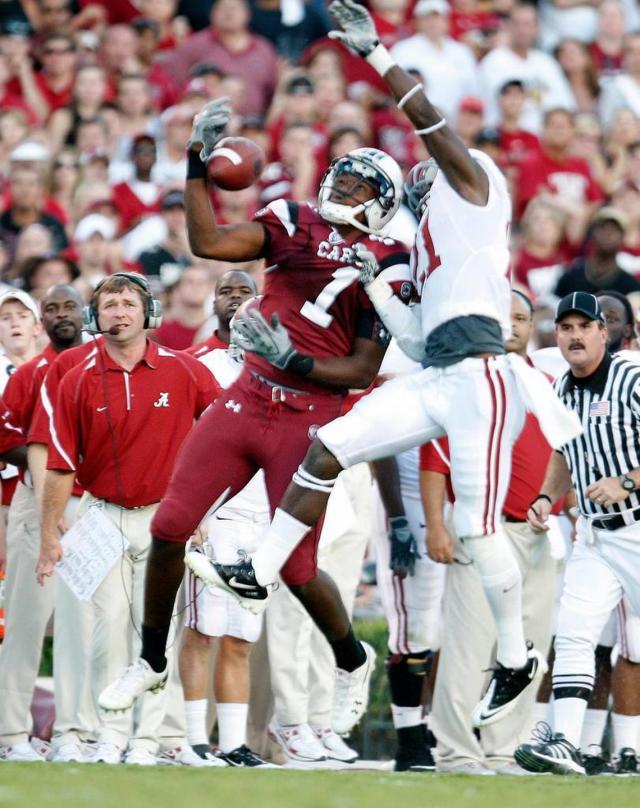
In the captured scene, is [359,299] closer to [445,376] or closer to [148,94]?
[445,376]

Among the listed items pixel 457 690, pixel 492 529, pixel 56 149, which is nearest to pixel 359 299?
pixel 492 529

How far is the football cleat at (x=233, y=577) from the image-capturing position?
7.39m

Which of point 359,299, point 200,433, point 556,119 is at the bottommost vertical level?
point 200,433

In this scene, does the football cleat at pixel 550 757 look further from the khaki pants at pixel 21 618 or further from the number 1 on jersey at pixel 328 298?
the khaki pants at pixel 21 618

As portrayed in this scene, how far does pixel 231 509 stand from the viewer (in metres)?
9.27

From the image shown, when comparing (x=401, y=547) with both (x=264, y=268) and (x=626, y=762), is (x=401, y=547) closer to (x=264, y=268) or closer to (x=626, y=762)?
(x=626, y=762)

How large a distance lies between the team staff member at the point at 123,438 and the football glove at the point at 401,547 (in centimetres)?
122

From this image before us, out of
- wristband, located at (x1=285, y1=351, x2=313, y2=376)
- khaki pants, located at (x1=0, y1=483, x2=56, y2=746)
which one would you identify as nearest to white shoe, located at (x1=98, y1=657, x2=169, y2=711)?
wristband, located at (x1=285, y1=351, x2=313, y2=376)

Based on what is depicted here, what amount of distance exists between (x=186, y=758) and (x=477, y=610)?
1.60 metres

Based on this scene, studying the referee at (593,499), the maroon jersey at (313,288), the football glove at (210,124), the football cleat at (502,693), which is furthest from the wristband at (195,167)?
the football cleat at (502,693)

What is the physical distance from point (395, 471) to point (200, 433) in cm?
194

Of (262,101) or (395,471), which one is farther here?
(262,101)

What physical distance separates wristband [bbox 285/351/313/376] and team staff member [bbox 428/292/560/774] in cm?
180

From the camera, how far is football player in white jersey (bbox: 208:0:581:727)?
289 inches
